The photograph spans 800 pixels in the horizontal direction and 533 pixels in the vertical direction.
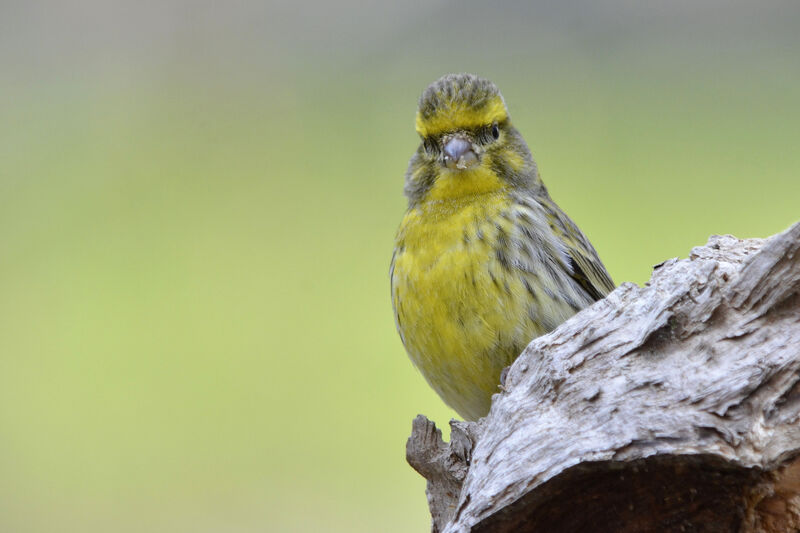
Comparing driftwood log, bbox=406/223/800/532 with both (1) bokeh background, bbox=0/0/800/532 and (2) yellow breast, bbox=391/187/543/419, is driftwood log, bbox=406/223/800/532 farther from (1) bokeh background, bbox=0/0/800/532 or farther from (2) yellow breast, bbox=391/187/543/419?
(1) bokeh background, bbox=0/0/800/532

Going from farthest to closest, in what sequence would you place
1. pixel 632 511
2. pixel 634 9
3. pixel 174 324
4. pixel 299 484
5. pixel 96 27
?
pixel 96 27 → pixel 634 9 → pixel 174 324 → pixel 299 484 → pixel 632 511

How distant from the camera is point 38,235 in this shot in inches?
332

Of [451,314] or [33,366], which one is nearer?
[451,314]

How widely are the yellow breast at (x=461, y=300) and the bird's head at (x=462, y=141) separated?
47 millimetres

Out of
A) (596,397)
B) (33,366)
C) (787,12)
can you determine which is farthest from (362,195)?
(596,397)

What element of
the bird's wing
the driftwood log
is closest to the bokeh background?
the bird's wing

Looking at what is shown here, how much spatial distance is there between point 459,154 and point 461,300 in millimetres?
639

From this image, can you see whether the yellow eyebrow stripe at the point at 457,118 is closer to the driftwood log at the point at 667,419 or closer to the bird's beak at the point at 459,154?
the bird's beak at the point at 459,154

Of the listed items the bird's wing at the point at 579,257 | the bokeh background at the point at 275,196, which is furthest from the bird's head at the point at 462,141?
the bokeh background at the point at 275,196

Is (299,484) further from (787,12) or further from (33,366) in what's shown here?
(787,12)

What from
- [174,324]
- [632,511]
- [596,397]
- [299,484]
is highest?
[174,324]

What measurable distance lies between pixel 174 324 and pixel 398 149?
236cm

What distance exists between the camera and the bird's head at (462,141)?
13.5 feet

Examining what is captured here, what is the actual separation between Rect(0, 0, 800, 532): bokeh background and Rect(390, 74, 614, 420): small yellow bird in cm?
231
